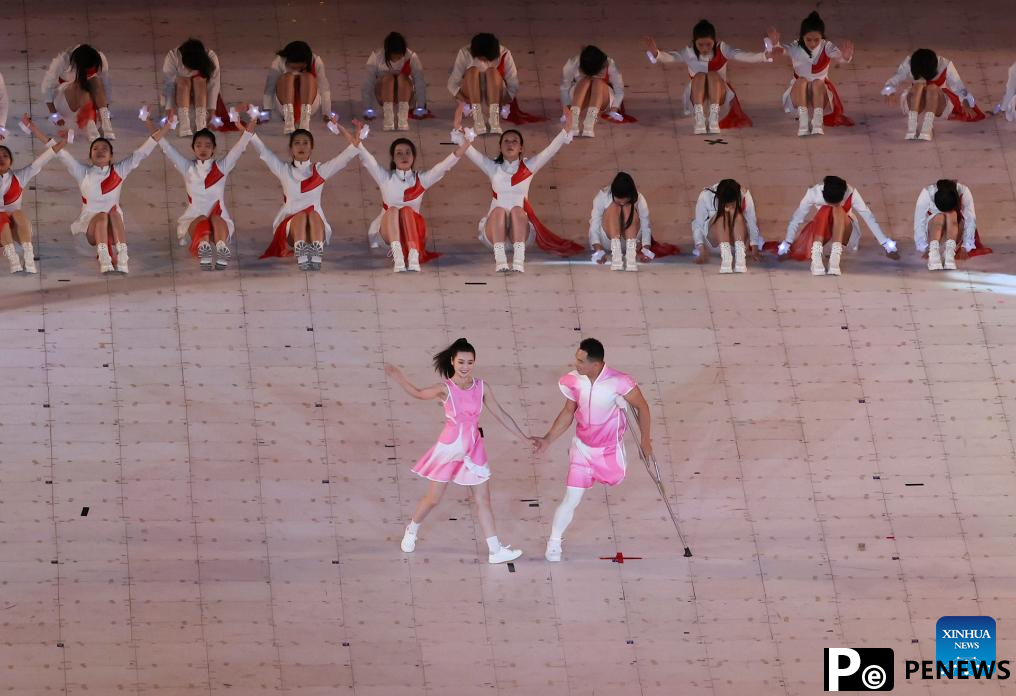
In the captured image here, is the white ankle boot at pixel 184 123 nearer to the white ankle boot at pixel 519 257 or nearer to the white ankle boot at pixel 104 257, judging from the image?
the white ankle boot at pixel 104 257

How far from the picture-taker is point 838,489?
30.5 feet

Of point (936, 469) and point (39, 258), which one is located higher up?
point (39, 258)

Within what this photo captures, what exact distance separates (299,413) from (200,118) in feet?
6.98

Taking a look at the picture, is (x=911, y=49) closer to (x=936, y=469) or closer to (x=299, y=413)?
(x=936, y=469)

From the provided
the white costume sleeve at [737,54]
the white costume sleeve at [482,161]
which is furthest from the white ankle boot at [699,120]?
the white costume sleeve at [482,161]

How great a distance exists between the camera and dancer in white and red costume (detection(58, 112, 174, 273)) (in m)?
9.98

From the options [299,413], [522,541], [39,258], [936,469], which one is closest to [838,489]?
[936,469]

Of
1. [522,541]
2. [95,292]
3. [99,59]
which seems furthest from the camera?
[99,59]

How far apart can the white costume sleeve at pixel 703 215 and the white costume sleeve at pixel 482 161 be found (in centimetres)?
106

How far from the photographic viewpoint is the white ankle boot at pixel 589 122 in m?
10.9

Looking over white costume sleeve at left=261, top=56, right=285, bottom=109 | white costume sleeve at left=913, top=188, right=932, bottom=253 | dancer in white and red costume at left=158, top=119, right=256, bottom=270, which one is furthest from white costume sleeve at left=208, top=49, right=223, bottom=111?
white costume sleeve at left=913, top=188, right=932, bottom=253

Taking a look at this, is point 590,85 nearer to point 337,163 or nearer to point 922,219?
point 337,163

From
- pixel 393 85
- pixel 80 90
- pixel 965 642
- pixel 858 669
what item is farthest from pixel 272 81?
pixel 965 642

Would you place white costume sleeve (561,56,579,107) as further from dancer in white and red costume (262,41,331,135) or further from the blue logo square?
the blue logo square
